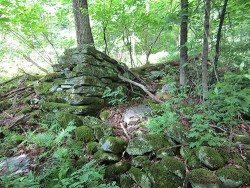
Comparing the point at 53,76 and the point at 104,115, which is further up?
the point at 53,76

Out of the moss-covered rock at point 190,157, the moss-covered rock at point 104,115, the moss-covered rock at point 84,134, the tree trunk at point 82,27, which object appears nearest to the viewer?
the moss-covered rock at point 190,157

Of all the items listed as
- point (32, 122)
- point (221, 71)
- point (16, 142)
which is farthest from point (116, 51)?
point (16, 142)

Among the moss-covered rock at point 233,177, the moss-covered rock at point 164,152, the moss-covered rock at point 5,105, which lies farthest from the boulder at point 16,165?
the moss-covered rock at point 233,177

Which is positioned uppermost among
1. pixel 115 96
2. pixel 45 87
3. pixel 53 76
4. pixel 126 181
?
pixel 53 76

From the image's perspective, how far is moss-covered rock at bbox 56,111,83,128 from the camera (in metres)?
4.01

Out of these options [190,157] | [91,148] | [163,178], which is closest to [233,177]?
[190,157]

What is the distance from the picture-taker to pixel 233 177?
2.40 metres

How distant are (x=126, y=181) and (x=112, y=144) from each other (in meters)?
0.68

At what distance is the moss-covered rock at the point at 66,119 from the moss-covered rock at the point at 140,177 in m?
1.78

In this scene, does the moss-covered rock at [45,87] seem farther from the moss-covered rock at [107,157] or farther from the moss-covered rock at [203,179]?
the moss-covered rock at [203,179]

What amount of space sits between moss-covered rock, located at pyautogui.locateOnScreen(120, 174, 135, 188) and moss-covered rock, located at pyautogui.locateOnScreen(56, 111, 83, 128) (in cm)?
171

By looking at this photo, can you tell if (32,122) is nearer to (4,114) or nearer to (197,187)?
(4,114)

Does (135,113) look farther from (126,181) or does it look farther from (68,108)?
(126,181)

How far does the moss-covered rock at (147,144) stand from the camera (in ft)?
10.1
